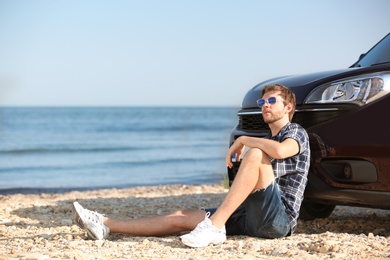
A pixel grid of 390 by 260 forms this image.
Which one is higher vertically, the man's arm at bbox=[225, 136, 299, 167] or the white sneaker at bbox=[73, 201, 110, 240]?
the man's arm at bbox=[225, 136, 299, 167]

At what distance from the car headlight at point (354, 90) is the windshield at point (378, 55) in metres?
0.82

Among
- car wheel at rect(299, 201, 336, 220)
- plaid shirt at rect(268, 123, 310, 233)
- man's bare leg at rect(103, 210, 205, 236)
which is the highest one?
plaid shirt at rect(268, 123, 310, 233)

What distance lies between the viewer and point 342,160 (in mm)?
4453

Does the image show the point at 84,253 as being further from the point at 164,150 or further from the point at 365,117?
the point at 164,150

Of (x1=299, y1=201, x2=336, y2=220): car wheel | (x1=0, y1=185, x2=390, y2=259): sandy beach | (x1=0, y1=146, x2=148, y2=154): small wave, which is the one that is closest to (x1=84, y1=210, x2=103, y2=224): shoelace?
(x1=0, y1=185, x2=390, y2=259): sandy beach

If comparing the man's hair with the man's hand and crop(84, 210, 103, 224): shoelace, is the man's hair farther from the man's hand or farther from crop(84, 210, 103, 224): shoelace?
crop(84, 210, 103, 224): shoelace

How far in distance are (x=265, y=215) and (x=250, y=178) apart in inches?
11.6

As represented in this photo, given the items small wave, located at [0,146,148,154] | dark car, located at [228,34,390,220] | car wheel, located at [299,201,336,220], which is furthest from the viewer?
small wave, located at [0,146,148,154]

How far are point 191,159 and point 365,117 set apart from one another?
47.4 feet

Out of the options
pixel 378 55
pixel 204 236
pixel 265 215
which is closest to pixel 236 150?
pixel 265 215

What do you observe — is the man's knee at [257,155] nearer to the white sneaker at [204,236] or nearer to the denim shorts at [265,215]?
the denim shorts at [265,215]

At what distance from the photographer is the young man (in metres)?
4.18

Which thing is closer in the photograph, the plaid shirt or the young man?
the young man

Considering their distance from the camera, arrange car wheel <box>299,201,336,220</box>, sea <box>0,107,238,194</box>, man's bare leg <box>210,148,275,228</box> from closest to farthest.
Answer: man's bare leg <box>210,148,275,228</box> < car wheel <box>299,201,336,220</box> < sea <box>0,107,238,194</box>
